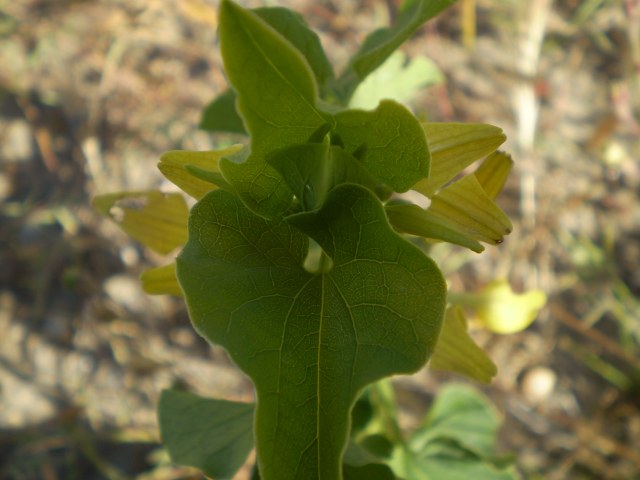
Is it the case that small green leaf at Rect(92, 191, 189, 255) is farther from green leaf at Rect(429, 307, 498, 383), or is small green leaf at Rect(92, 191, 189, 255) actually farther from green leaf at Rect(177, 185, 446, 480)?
green leaf at Rect(429, 307, 498, 383)

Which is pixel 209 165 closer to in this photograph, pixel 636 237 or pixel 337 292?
pixel 337 292

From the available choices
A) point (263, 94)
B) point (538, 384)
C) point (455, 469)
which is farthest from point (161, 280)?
point (538, 384)

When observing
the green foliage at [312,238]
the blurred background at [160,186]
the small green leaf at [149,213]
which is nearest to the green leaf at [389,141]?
the green foliage at [312,238]

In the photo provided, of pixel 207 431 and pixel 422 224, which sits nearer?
pixel 422 224

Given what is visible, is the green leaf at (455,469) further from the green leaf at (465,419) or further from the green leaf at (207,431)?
the green leaf at (207,431)

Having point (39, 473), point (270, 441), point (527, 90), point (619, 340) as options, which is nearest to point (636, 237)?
point (619, 340)

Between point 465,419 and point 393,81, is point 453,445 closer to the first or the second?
point 465,419

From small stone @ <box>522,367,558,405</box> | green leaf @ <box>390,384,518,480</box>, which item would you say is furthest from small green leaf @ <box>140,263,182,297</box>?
small stone @ <box>522,367,558,405</box>
